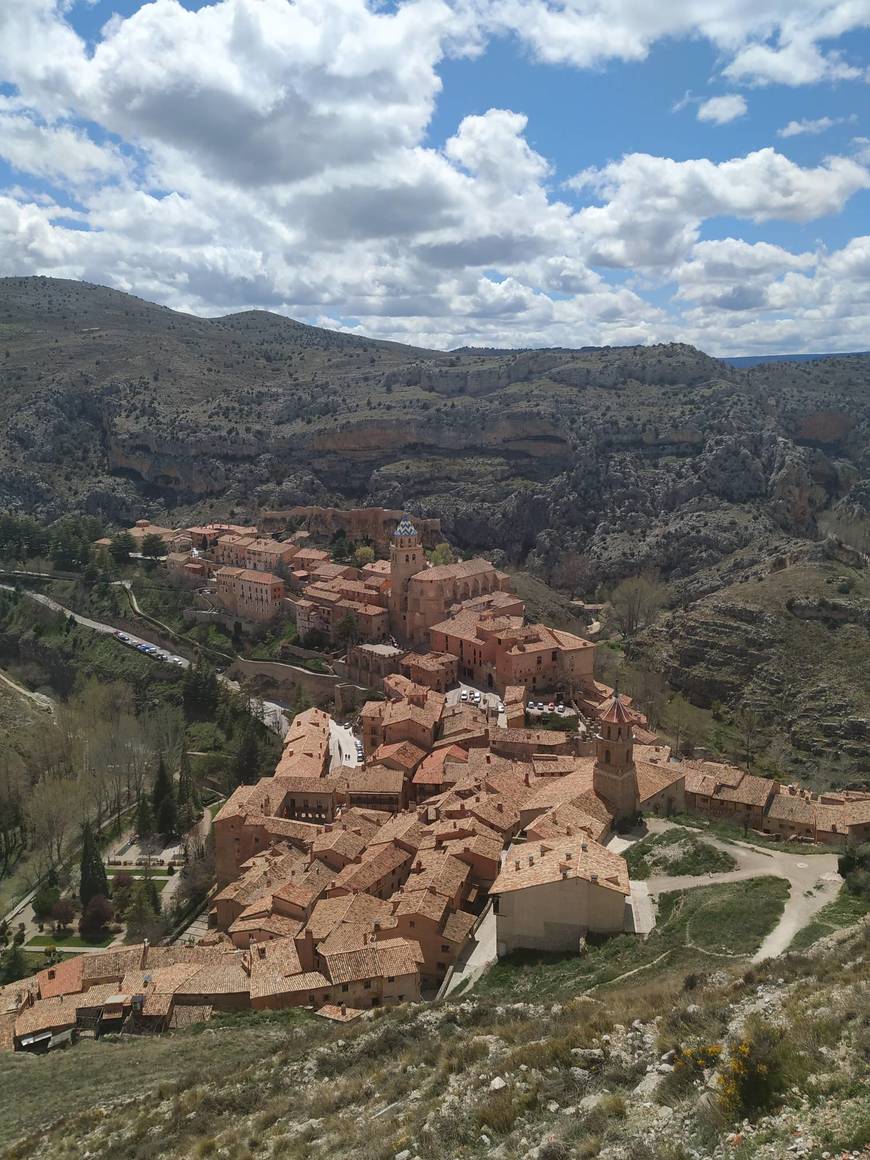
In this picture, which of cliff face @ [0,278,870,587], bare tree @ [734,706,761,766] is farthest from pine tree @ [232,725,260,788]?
cliff face @ [0,278,870,587]

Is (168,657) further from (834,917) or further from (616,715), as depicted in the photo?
(834,917)

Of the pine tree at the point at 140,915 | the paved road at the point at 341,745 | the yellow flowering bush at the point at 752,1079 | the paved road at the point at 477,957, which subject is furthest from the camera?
the paved road at the point at 341,745

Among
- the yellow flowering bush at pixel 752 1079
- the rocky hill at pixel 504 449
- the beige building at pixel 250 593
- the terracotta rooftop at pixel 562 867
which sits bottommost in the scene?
the terracotta rooftop at pixel 562 867

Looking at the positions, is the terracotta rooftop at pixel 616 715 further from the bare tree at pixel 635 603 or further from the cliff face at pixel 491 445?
the cliff face at pixel 491 445

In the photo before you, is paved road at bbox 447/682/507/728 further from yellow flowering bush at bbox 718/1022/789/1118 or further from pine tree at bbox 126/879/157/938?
yellow flowering bush at bbox 718/1022/789/1118

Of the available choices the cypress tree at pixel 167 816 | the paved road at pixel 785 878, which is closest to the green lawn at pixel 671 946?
the paved road at pixel 785 878
